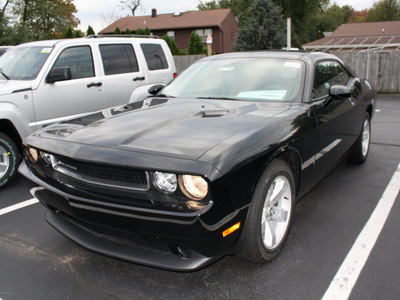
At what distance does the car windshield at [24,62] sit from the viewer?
5387 mm

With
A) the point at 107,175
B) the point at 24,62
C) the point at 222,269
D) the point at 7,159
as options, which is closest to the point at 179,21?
the point at 24,62

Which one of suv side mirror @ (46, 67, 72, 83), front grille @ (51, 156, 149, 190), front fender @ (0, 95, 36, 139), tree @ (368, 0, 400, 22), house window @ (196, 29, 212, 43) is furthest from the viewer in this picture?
tree @ (368, 0, 400, 22)

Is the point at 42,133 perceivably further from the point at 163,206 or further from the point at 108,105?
the point at 108,105

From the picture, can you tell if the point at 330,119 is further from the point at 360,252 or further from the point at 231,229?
the point at 231,229

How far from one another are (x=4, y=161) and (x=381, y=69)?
14.9 metres

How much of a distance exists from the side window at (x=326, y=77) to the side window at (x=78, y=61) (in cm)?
354

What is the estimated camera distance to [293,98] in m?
3.61

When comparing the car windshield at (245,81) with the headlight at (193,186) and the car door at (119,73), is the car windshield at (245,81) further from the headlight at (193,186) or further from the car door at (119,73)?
the car door at (119,73)

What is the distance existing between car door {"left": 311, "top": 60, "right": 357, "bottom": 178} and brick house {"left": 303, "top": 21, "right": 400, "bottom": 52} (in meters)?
20.2

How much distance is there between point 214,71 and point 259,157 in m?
1.91

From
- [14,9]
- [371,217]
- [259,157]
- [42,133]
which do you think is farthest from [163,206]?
[14,9]

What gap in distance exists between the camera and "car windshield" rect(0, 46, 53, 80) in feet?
17.7

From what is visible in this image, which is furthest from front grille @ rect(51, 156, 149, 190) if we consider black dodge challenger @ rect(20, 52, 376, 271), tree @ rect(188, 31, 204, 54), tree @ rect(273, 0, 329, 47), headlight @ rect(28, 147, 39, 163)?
tree @ rect(273, 0, 329, 47)

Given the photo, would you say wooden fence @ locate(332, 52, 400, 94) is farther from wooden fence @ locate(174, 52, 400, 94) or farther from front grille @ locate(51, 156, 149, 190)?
front grille @ locate(51, 156, 149, 190)
